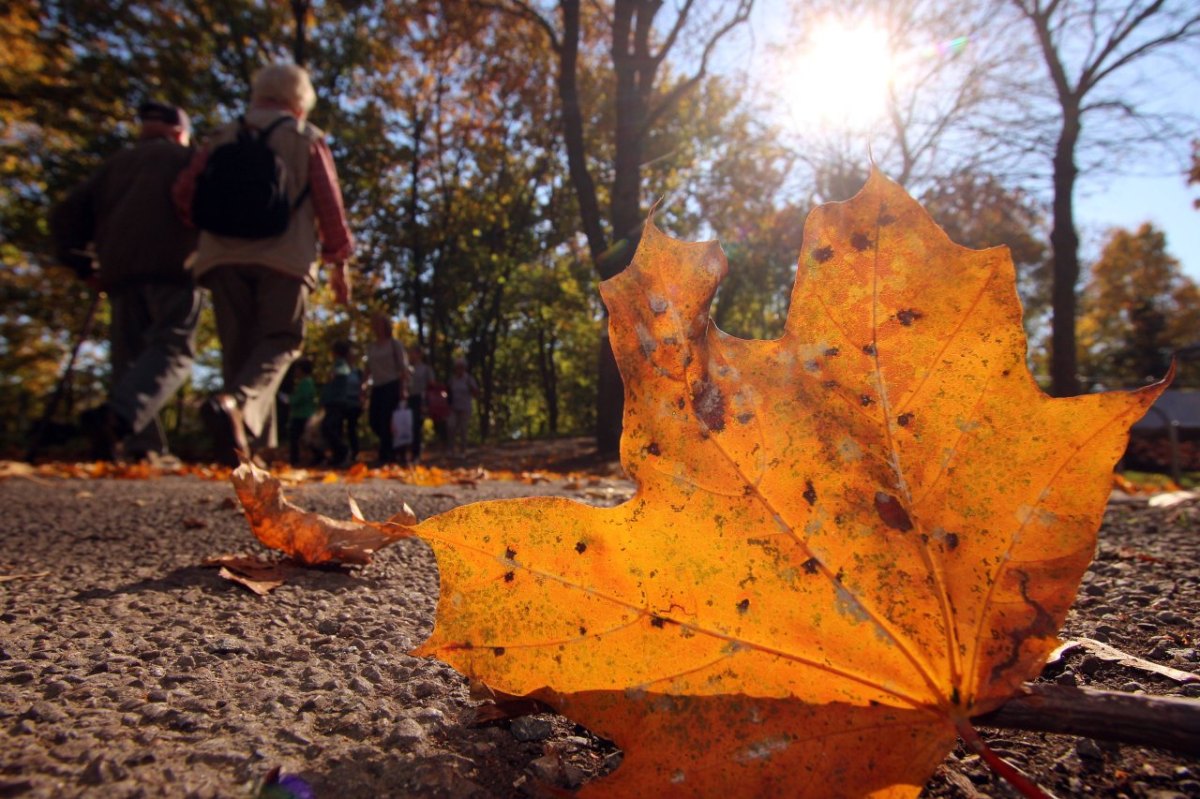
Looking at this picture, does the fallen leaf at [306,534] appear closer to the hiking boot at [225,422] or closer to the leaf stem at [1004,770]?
the leaf stem at [1004,770]

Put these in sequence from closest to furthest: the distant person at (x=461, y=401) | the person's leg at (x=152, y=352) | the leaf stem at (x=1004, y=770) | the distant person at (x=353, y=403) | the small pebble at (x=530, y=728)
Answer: the leaf stem at (x=1004, y=770) → the small pebble at (x=530, y=728) → the person's leg at (x=152, y=352) → the distant person at (x=353, y=403) → the distant person at (x=461, y=401)

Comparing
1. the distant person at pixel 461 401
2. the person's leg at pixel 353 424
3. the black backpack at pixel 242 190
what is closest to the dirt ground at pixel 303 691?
the black backpack at pixel 242 190

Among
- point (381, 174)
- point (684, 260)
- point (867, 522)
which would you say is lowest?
point (867, 522)

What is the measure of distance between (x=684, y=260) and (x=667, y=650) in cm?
37

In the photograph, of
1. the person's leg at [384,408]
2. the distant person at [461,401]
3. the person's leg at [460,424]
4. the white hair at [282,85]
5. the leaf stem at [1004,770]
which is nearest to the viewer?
the leaf stem at [1004,770]

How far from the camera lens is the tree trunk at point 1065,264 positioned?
31.0 ft

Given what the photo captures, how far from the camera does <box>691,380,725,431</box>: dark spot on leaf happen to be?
68cm

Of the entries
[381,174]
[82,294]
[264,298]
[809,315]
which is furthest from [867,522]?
[82,294]

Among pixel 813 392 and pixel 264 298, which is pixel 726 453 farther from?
pixel 264 298

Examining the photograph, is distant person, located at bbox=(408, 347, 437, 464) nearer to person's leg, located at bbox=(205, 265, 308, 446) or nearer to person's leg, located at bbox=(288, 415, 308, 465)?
person's leg, located at bbox=(288, 415, 308, 465)

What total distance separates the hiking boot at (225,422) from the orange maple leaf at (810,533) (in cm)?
343

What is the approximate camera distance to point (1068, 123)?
33.5 feet

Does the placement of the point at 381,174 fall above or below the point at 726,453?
above

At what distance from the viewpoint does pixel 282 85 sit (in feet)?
12.8
